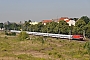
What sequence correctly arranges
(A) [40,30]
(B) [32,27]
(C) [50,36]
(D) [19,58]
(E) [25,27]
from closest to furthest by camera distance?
(D) [19,58] → (C) [50,36] → (A) [40,30] → (B) [32,27] → (E) [25,27]

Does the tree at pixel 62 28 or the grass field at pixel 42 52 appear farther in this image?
the tree at pixel 62 28

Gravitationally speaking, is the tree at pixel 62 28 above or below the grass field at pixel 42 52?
above

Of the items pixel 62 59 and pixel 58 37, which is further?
pixel 58 37

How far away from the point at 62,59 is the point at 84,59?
7.97 feet

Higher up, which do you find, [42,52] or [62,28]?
[62,28]

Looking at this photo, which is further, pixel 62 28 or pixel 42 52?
pixel 62 28

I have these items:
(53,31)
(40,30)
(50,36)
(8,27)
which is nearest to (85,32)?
(50,36)

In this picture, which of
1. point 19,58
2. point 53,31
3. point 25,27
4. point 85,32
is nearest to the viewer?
point 19,58

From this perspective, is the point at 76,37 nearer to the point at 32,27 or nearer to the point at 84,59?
the point at 84,59

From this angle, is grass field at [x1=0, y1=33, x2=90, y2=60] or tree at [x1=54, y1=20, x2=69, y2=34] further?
tree at [x1=54, y1=20, x2=69, y2=34]

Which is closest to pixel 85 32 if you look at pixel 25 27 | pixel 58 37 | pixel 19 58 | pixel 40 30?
pixel 58 37

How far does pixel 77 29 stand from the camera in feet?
228

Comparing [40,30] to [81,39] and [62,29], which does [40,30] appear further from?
[81,39]

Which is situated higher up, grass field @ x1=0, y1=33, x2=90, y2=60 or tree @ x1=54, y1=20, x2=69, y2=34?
tree @ x1=54, y1=20, x2=69, y2=34
